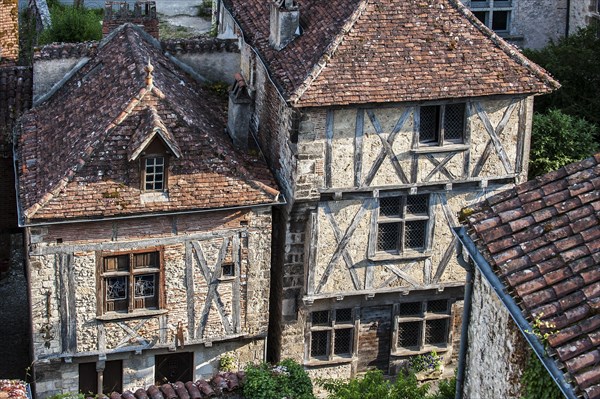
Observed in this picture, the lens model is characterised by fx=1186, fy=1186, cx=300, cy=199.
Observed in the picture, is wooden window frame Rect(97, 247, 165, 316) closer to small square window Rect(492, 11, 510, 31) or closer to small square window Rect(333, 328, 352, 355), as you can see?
small square window Rect(333, 328, 352, 355)

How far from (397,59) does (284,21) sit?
Result: 7.63 feet

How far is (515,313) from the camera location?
13.4 m

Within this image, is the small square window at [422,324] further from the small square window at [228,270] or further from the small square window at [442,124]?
the small square window at [228,270]

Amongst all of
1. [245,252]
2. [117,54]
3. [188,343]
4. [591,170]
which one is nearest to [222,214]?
[245,252]

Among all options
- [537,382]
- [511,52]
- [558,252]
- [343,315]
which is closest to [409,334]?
[343,315]

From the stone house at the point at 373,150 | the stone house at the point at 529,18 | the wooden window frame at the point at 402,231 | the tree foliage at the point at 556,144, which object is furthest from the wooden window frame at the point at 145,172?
the stone house at the point at 529,18

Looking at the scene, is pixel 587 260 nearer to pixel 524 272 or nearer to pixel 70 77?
pixel 524 272

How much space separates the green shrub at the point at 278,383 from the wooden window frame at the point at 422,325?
206 inches

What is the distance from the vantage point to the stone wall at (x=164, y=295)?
69.0 feet

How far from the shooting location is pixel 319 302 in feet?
75.4

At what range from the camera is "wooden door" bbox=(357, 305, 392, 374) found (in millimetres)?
23547

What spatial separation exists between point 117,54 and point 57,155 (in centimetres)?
314

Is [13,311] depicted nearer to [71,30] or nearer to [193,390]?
[193,390]

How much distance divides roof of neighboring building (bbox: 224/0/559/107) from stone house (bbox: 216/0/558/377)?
0.03 m
